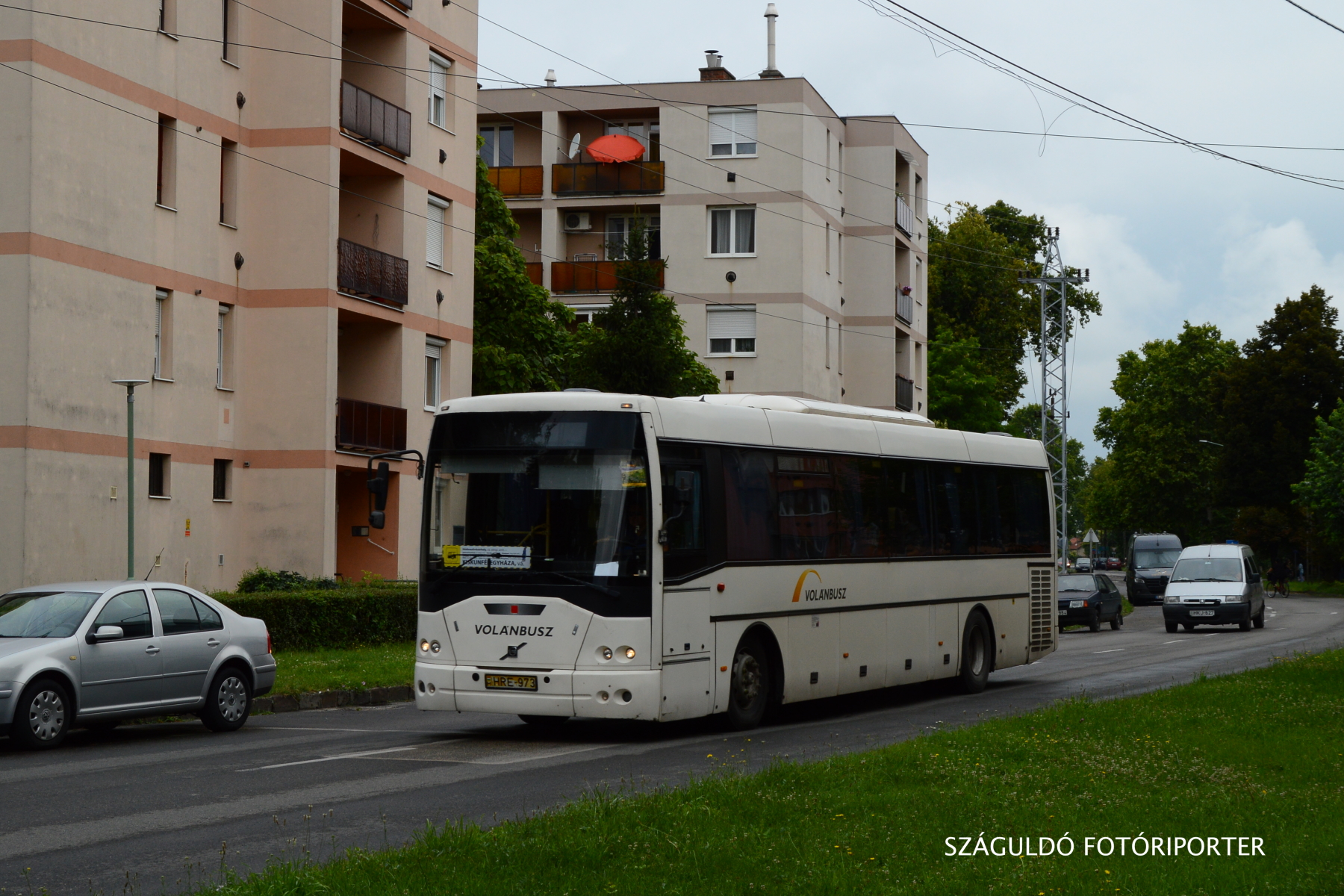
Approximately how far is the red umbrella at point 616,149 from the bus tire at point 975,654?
34.6 meters

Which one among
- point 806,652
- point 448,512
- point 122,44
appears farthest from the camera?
point 122,44

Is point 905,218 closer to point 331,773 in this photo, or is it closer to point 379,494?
point 379,494

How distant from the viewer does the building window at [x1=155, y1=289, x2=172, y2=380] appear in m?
30.3

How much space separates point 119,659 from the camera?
15156 mm

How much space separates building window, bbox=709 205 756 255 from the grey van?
1773 centimetres

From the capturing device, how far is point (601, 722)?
16.9 metres

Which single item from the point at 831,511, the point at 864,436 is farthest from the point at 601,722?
the point at 864,436

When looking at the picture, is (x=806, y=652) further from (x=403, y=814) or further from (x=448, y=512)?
(x=403, y=814)

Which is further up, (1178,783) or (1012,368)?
(1012,368)

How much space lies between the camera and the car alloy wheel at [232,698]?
1622 centimetres

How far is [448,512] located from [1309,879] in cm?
918

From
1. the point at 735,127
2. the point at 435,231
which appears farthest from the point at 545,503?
the point at 735,127

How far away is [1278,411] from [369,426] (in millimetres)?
56485

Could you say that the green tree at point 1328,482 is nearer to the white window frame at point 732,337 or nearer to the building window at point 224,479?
the white window frame at point 732,337
